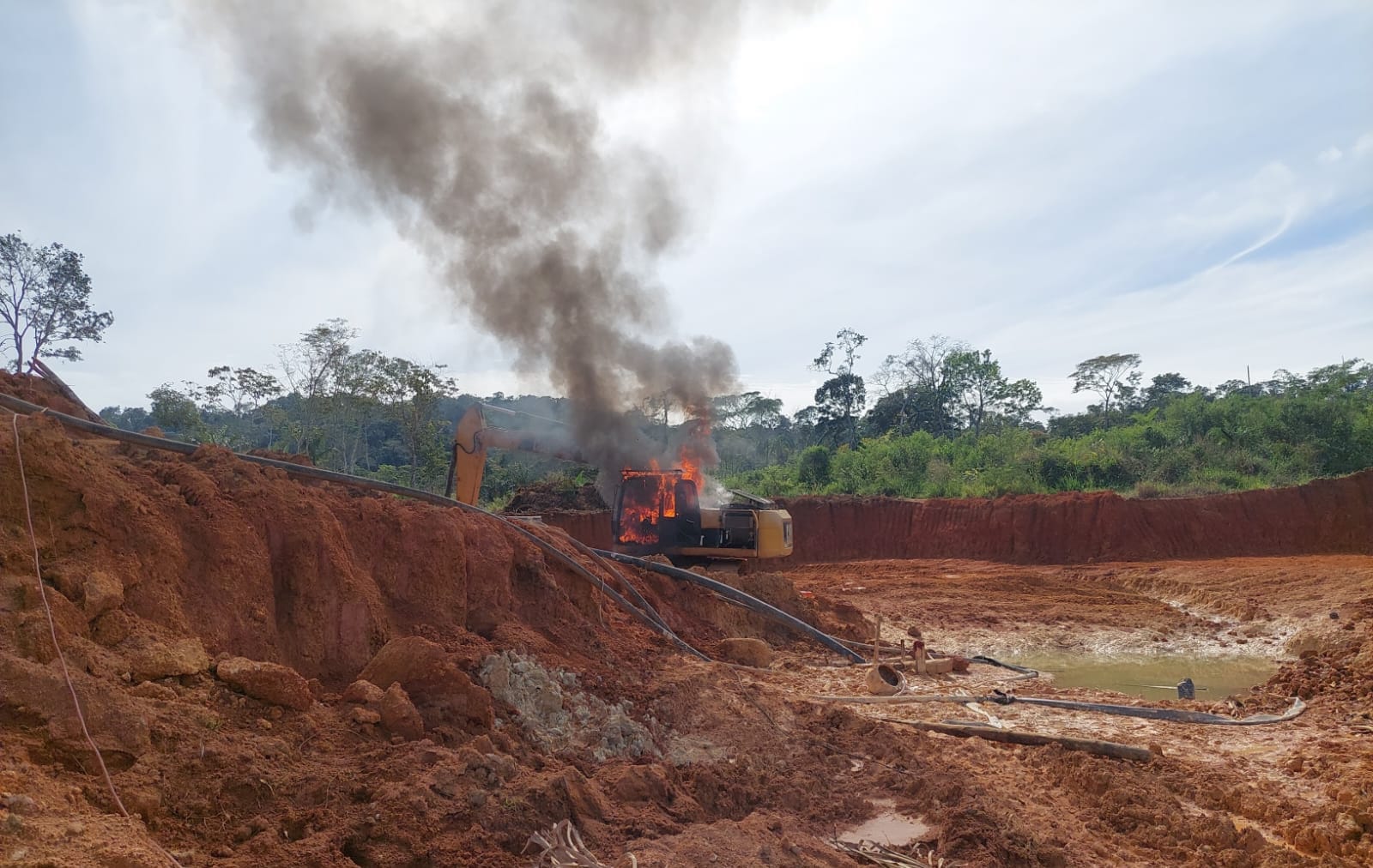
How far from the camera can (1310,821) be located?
5469mm

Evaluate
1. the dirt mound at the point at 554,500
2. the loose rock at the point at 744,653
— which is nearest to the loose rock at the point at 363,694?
the loose rock at the point at 744,653

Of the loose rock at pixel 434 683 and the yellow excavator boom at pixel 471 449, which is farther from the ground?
the yellow excavator boom at pixel 471 449

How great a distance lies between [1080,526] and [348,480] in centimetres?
2111

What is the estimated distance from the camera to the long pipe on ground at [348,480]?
19.0 ft

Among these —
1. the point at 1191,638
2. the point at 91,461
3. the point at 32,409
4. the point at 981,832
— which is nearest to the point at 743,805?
the point at 981,832

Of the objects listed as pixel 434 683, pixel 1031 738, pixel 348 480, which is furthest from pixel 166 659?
pixel 1031 738

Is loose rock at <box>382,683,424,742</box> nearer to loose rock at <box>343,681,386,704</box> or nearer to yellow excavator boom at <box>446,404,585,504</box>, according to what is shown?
loose rock at <box>343,681,386,704</box>

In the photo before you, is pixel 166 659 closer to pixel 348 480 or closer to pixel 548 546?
pixel 348 480

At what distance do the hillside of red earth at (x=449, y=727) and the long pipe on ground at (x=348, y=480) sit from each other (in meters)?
0.10

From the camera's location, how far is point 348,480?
7.80 metres

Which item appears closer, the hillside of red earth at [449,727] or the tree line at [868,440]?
the hillside of red earth at [449,727]

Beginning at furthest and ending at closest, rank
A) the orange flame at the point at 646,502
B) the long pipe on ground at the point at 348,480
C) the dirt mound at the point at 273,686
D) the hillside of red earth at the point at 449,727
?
the orange flame at the point at 646,502 < the long pipe on ground at the point at 348,480 < the hillside of red earth at the point at 449,727 < the dirt mound at the point at 273,686

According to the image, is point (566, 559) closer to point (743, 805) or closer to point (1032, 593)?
point (743, 805)

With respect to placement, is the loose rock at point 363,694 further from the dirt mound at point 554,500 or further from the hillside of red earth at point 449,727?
Result: the dirt mound at point 554,500
